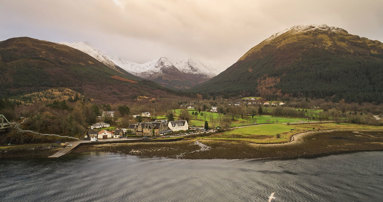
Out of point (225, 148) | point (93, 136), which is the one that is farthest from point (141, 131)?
point (225, 148)

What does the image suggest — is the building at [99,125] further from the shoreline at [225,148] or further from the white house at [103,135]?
the shoreline at [225,148]

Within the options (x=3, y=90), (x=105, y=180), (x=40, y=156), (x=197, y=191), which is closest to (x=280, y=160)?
(x=197, y=191)

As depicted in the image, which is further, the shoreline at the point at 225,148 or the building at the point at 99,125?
the building at the point at 99,125

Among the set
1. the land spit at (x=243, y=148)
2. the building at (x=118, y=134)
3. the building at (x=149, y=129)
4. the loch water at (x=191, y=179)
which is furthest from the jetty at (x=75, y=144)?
the building at (x=149, y=129)

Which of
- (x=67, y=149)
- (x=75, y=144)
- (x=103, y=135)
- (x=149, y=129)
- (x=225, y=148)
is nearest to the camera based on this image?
(x=225, y=148)

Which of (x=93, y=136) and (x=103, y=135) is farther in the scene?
(x=103, y=135)

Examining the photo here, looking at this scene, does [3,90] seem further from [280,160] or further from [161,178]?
[280,160]

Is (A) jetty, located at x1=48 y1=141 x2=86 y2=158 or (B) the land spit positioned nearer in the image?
(B) the land spit

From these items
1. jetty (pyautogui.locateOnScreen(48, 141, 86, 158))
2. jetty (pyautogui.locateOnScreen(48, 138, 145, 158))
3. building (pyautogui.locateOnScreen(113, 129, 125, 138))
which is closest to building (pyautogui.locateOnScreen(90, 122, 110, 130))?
building (pyautogui.locateOnScreen(113, 129, 125, 138))

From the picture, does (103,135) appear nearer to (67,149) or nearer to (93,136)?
(93,136)

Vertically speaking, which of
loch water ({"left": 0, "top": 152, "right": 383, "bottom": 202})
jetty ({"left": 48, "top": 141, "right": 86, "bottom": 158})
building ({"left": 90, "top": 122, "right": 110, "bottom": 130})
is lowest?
loch water ({"left": 0, "top": 152, "right": 383, "bottom": 202})

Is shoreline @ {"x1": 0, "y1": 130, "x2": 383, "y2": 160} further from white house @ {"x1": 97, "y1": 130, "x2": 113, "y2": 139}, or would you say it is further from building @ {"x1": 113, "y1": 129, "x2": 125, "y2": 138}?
building @ {"x1": 113, "y1": 129, "x2": 125, "y2": 138}

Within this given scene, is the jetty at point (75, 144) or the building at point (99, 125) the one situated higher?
the building at point (99, 125)
